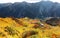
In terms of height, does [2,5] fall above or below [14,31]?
below

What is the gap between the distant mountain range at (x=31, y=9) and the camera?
71.9 meters

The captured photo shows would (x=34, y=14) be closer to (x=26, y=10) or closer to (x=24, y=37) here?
(x=26, y=10)

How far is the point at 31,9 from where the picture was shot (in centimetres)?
7694

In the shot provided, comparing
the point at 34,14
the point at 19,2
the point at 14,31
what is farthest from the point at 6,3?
the point at 14,31

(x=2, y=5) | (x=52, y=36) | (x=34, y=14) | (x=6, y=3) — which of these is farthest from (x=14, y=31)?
(x=6, y=3)

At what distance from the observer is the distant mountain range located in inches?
2829

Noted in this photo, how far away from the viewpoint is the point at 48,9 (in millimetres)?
74625

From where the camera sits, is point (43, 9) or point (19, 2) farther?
point (19, 2)

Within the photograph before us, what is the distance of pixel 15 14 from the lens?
249 ft

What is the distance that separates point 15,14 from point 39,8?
339 inches

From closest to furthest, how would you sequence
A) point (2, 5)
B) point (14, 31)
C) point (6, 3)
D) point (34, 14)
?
point (14, 31) → point (34, 14) → point (2, 5) → point (6, 3)

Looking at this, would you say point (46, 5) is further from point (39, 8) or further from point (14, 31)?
point (14, 31)

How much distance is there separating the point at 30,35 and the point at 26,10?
160ft

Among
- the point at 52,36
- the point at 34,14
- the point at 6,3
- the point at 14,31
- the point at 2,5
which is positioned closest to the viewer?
the point at 52,36
